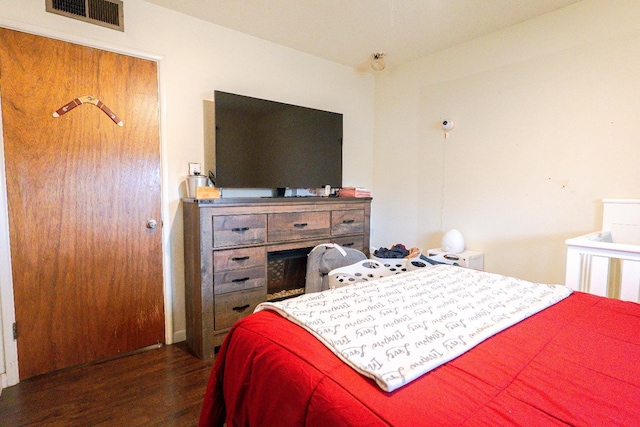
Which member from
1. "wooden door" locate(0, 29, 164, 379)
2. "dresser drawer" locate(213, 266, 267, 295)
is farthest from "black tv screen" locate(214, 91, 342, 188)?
"dresser drawer" locate(213, 266, 267, 295)

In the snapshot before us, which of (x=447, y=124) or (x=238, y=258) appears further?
(x=447, y=124)

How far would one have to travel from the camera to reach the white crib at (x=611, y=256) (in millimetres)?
1547

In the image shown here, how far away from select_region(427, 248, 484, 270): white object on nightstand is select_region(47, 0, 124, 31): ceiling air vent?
2913 millimetres

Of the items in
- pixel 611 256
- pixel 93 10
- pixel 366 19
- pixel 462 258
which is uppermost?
pixel 366 19

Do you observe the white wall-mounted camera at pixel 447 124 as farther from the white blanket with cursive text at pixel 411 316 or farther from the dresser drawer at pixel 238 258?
the dresser drawer at pixel 238 258

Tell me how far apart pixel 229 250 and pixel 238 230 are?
15cm

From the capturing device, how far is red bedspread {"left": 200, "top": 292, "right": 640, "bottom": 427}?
0.69m

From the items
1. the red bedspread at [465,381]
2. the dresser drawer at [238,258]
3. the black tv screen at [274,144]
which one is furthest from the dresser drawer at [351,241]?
the red bedspread at [465,381]

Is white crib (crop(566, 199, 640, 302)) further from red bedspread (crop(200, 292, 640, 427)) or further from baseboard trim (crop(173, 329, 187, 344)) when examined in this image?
baseboard trim (crop(173, 329, 187, 344))

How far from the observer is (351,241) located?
3.08m

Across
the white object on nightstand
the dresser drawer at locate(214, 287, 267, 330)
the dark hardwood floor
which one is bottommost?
the dark hardwood floor

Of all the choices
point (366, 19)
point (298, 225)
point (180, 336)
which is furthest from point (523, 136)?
point (180, 336)

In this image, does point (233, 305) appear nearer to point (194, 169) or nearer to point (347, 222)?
point (194, 169)

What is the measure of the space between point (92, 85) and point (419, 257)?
2.60 meters
